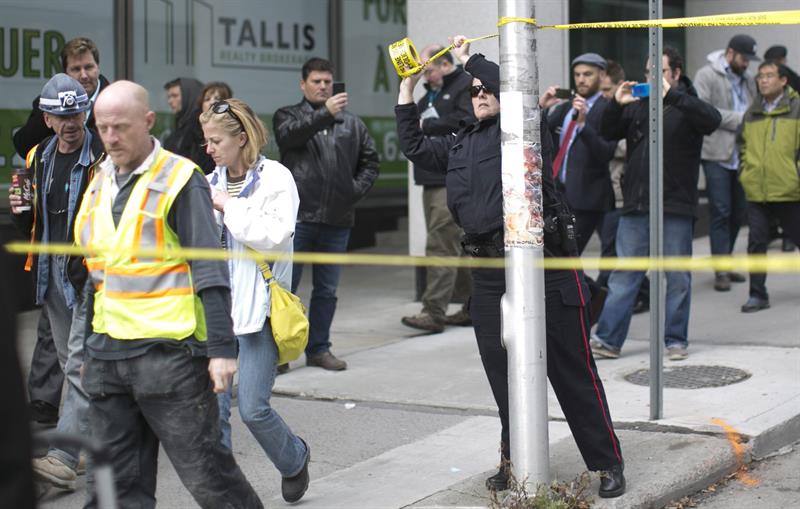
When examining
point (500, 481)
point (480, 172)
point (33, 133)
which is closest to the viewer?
point (480, 172)

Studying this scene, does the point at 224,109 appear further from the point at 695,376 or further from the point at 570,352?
the point at 695,376

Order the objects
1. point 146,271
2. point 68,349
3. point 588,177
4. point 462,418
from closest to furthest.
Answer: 1. point 146,271
2. point 68,349
3. point 462,418
4. point 588,177

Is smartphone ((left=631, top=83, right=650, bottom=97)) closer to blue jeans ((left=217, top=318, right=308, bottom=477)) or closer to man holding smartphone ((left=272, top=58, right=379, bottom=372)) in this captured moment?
man holding smartphone ((left=272, top=58, right=379, bottom=372))

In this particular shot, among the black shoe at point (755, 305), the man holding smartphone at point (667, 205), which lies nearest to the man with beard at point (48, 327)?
the man holding smartphone at point (667, 205)

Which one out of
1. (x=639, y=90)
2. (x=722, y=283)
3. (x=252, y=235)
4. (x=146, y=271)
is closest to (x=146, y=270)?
(x=146, y=271)

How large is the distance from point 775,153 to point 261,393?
219 inches

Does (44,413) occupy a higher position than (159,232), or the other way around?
(159,232)

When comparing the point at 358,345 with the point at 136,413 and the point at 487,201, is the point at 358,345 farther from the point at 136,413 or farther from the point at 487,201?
the point at 136,413

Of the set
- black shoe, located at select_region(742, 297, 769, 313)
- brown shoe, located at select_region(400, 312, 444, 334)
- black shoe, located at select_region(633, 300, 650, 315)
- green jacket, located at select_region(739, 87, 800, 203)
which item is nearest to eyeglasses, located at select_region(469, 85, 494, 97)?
brown shoe, located at select_region(400, 312, 444, 334)

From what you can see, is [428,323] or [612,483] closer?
[612,483]

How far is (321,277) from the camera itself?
27.6 feet

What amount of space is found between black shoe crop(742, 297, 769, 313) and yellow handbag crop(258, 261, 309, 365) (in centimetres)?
537

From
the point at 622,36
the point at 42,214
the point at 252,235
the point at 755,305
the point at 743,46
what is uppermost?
the point at 622,36

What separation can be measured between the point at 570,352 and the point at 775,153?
4.84 m
